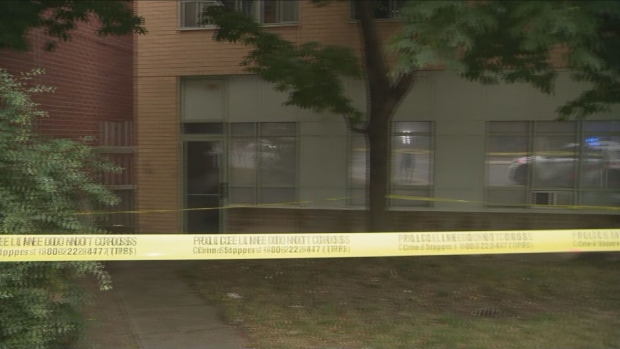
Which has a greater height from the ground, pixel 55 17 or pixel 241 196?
pixel 55 17

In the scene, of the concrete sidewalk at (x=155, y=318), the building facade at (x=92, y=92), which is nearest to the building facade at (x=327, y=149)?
the building facade at (x=92, y=92)

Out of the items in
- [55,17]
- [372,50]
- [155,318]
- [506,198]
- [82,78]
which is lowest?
[155,318]

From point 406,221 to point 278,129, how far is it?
9.68 ft

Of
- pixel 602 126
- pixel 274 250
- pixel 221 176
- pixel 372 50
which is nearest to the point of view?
pixel 274 250

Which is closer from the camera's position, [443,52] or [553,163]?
[443,52]

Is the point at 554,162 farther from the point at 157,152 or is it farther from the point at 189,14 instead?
the point at 157,152

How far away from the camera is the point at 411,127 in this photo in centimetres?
1084

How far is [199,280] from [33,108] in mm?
3833

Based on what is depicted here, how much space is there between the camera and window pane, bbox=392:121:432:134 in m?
10.8

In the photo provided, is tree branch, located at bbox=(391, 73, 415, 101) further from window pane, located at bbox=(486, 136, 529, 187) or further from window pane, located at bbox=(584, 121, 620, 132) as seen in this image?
window pane, located at bbox=(584, 121, 620, 132)

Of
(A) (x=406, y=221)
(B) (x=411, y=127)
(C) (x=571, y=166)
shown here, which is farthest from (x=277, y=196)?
(C) (x=571, y=166)

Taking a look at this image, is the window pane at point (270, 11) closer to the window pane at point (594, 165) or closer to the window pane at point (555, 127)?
the window pane at point (555, 127)

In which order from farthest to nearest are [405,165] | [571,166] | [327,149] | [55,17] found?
[327,149]
[405,165]
[571,166]
[55,17]

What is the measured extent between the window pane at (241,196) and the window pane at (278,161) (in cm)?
34
